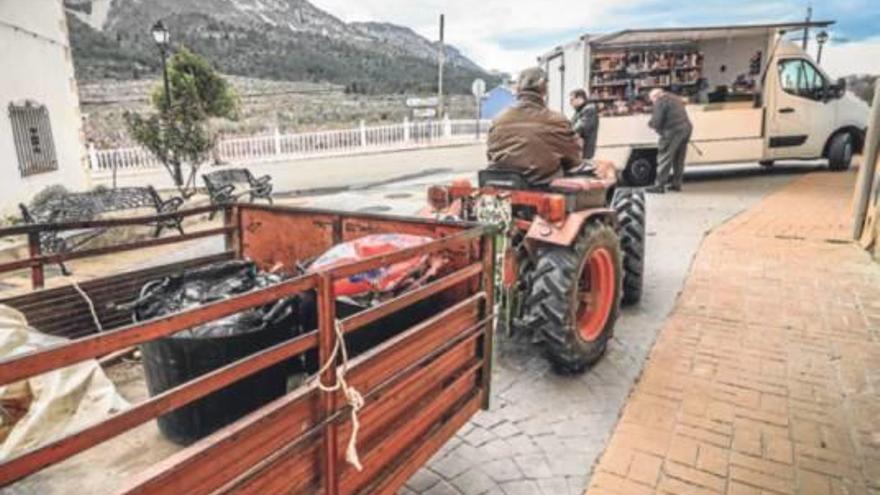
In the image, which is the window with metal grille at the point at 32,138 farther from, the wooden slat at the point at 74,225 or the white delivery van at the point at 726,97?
the white delivery van at the point at 726,97

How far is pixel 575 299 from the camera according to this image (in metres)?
2.92

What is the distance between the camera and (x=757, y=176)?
10352 millimetres

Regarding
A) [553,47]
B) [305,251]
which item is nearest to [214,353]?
[305,251]

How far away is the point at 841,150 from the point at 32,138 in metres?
13.4

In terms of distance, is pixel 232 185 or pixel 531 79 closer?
pixel 531 79

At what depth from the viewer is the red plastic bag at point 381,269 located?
219 cm

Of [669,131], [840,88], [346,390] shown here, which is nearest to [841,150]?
[840,88]

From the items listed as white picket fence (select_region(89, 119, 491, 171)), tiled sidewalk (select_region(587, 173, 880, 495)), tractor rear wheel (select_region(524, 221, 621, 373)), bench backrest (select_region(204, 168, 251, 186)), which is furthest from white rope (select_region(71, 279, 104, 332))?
white picket fence (select_region(89, 119, 491, 171))

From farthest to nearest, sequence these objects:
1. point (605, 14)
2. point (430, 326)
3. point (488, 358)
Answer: point (605, 14)
point (488, 358)
point (430, 326)

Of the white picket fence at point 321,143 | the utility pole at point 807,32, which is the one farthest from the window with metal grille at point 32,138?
the utility pole at point 807,32

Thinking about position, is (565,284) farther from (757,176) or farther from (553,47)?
(757,176)

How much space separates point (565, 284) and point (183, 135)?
8.31 m

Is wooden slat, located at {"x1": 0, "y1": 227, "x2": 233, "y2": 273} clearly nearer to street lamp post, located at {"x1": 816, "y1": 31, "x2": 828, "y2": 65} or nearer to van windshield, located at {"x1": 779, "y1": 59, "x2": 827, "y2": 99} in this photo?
van windshield, located at {"x1": 779, "y1": 59, "x2": 827, "y2": 99}

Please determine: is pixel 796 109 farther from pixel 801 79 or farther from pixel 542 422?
pixel 542 422
